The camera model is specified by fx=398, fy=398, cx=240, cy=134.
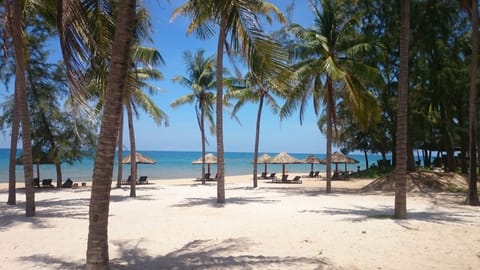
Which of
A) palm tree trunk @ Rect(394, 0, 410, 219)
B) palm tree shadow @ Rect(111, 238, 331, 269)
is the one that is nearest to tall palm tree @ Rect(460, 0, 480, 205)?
palm tree trunk @ Rect(394, 0, 410, 219)

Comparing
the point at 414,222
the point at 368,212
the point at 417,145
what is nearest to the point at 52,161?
the point at 368,212

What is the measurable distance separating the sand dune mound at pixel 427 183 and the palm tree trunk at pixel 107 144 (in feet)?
54.9

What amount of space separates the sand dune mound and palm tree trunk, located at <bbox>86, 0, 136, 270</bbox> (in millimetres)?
16730

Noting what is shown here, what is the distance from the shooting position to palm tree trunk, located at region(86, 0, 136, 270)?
481 centimetres

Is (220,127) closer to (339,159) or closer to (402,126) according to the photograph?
(402,126)

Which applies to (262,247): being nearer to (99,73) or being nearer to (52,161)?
(99,73)

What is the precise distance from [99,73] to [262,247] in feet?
14.7

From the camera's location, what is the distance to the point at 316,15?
62.1ft

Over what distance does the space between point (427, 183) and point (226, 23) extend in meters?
13.9

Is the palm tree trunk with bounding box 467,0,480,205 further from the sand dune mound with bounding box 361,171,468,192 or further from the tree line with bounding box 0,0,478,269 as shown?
the sand dune mound with bounding box 361,171,468,192

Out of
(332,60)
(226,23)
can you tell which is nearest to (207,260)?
(226,23)

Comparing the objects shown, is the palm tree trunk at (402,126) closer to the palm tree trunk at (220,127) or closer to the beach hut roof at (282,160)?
the palm tree trunk at (220,127)

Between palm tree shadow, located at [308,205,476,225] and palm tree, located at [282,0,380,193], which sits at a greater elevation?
palm tree, located at [282,0,380,193]

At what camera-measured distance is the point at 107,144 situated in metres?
4.81
